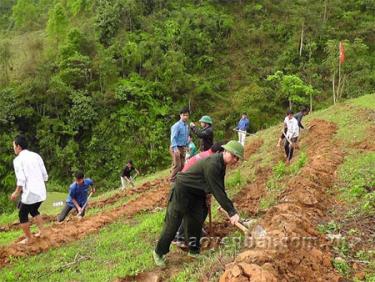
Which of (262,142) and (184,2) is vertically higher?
(184,2)

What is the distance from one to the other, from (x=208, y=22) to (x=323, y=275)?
32.1 metres

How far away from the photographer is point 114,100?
28.5m

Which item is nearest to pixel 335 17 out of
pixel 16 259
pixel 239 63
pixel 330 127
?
pixel 239 63

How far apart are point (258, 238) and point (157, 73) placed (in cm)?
2578

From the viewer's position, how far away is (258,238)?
209 inches

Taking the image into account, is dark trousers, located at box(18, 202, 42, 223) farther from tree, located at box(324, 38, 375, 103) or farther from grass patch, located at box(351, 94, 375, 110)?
tree, located at box(324, 38, 375, 103)

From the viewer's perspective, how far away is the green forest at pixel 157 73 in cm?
2711

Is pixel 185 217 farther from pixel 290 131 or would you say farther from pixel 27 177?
pixel 290 131

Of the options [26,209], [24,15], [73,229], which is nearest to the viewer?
[26,209]

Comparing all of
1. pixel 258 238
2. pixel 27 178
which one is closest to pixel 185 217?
pixel 258 238

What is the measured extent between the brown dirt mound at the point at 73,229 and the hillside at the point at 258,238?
0.7 inches

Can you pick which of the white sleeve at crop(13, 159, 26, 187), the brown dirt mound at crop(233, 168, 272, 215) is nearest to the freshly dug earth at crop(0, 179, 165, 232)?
the brown dirt mound at crop(233, 168, 272, 215)

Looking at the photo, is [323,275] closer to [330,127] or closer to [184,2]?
[330,127]

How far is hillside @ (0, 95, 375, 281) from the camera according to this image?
4.77 m
